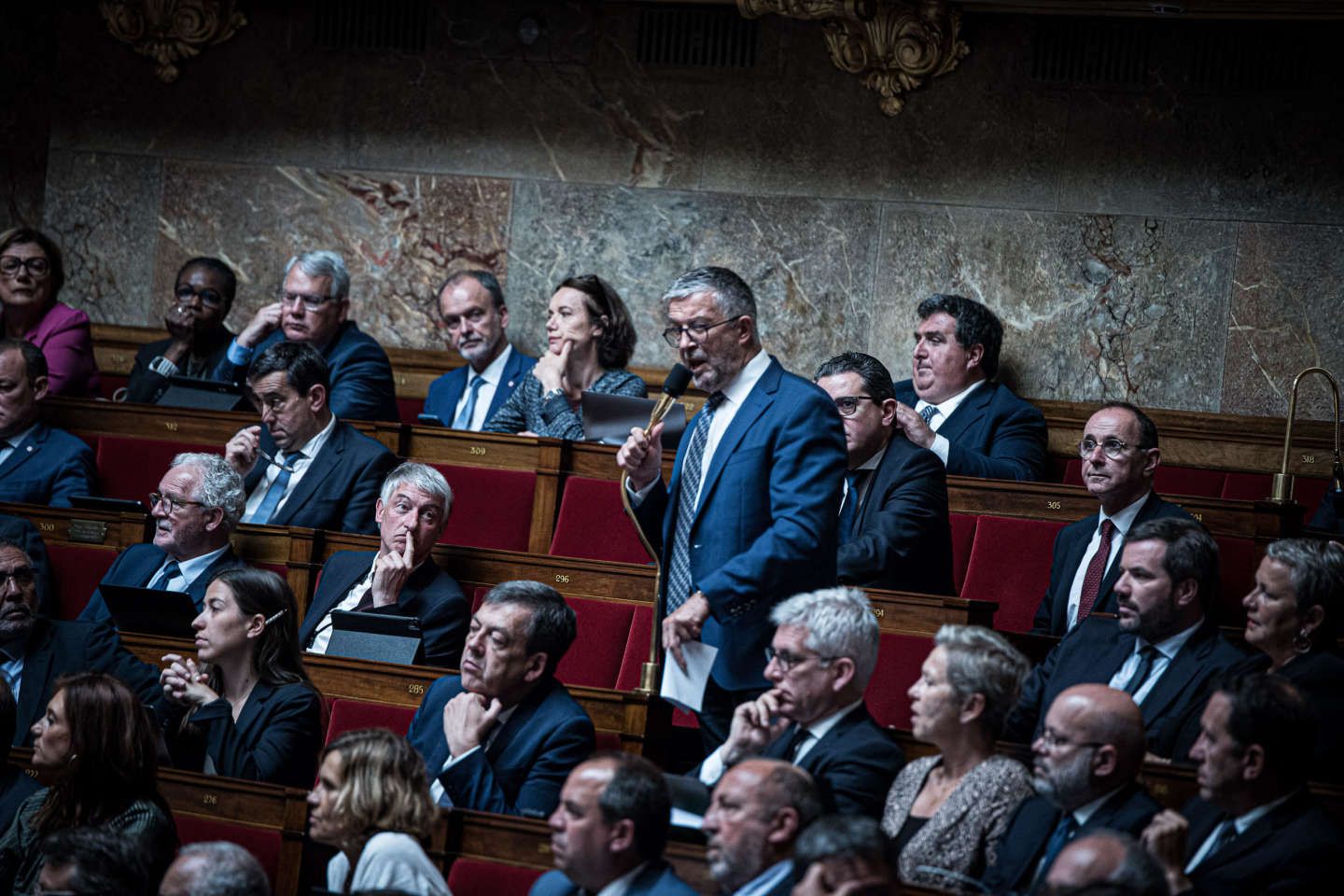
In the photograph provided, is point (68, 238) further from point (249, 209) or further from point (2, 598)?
point (2, 598)

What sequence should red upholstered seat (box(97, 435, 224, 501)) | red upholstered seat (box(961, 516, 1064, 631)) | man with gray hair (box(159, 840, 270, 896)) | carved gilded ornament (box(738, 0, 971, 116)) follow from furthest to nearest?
carved gilded ornament (box(738, 0, 971, 116)), red upholstered seat (box(97, 435, 224, 501)), red upholstered seat (box(961, 516, 1064, 631)), man with gray hair (box(159, 840, 270, 896))

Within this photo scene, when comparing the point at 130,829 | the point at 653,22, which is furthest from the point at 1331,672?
the point at 653,22

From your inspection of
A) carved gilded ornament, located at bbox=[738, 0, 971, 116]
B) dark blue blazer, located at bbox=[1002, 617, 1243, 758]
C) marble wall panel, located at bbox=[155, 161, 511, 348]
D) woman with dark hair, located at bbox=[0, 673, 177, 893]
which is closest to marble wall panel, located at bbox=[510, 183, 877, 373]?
marble wall panel, located at bbox=[155, 161, 511, 348]

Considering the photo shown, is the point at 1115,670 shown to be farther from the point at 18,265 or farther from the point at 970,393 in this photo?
the point at 18,265

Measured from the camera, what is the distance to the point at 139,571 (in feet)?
10.0

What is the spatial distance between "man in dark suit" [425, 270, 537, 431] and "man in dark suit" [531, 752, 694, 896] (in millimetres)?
1950

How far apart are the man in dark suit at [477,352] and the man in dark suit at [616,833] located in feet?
6.40

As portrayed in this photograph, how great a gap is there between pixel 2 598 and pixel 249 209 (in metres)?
→ 2.02

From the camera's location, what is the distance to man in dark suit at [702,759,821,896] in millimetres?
1887

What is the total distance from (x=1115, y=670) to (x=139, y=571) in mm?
1667

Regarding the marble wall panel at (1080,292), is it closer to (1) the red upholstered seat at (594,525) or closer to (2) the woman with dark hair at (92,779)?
(1) the red upholstered seat at (594,525)

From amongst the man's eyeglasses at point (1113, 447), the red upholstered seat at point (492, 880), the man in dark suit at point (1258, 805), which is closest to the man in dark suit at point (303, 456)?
the red upholstered seat at point (492, 880)

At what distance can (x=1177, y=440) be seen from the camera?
3.97 m

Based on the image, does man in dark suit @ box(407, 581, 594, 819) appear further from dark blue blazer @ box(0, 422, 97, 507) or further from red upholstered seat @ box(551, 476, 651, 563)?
dark blue blazer @ box(0, 422, 97, 507)
